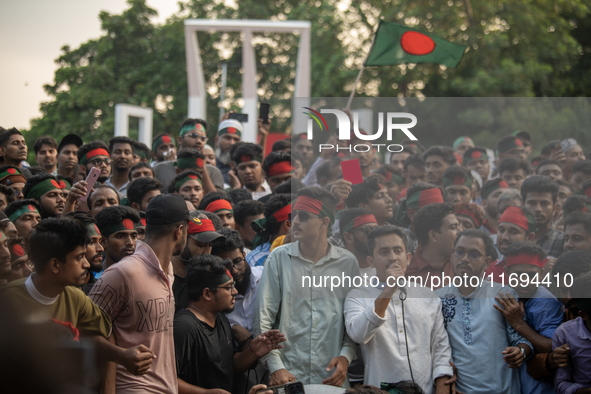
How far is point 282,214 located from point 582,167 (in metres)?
2.24

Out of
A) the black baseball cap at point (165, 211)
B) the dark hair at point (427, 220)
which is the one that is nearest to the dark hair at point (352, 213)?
the dark hair at point (427, 220)

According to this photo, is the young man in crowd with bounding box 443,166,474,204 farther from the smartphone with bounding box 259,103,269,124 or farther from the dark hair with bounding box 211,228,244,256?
the smartphone with bounding box 259,103,269,124

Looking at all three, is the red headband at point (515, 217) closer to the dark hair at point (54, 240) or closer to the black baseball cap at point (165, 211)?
the black baseball cap at point (165, 211)

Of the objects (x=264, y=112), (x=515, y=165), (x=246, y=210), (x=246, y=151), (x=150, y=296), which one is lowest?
(x=150, y=296)

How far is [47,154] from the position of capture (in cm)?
→ 539

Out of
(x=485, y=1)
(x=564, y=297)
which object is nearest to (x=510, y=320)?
(x=564, y=297)

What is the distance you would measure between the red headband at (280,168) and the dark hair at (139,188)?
52.1 inches

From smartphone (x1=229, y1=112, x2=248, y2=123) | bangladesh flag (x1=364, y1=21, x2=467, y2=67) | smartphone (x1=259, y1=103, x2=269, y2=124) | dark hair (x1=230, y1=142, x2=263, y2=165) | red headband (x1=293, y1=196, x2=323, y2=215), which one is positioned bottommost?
red headband (x1=293, y1=196, x2=323, y2=215)

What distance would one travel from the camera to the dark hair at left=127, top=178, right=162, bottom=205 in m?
4.61

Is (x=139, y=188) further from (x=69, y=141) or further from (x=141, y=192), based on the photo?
(x=69, y=141)

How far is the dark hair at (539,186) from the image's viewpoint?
169 inches

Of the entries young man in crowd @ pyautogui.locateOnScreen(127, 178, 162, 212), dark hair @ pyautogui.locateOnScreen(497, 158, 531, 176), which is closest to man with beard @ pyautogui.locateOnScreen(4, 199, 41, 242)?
young man in crowd @ pyautogui.locateOnScreen(127, 178, 162, 212)

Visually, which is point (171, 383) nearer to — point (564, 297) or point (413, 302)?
point (413, 302)

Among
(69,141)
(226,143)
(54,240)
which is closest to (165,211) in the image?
(54,240)
